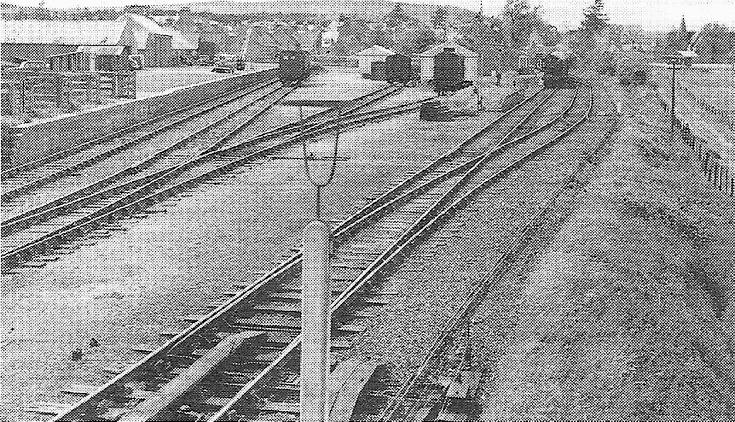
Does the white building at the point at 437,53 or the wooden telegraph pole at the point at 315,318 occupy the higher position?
the white building at the point at 437,53

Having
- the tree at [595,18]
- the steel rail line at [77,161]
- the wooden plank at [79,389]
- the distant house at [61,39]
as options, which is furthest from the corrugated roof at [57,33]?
the tree at [595,18]

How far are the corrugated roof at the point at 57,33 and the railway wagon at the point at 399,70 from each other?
42.8 ft

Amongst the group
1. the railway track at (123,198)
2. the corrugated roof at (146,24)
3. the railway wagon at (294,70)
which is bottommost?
the railway track at (123,198)

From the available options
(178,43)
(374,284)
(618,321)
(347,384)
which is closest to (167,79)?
(178,43)

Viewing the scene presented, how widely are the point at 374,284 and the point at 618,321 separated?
306 cm

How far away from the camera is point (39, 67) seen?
3616cm

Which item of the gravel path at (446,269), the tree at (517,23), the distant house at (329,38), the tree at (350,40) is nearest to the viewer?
the gravel path at (446,269)

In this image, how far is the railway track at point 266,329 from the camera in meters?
9.38

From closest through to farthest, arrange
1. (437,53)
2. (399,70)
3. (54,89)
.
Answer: (54,89)
(437,53)
(399,70)

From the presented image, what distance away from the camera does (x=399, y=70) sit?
51.6 meters

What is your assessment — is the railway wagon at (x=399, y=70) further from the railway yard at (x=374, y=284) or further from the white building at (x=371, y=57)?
the railway yard at (x=374, y=284)

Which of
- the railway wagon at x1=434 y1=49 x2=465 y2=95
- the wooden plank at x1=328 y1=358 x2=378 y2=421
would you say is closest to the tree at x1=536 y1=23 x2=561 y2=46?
the railway wagon at x1=434 y1=49 x2=465 y2=95

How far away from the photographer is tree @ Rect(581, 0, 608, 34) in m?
132

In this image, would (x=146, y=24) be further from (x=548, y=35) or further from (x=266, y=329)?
(x=548, y=35)
